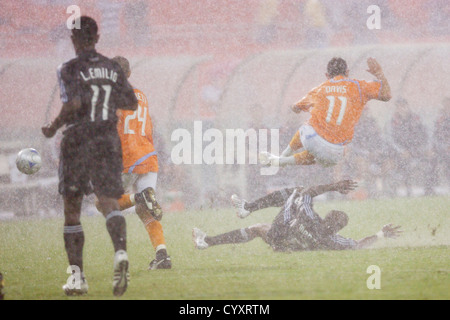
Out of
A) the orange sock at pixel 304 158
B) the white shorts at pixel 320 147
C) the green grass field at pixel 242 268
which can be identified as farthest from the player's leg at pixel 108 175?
the orange sock at pixel 304 158

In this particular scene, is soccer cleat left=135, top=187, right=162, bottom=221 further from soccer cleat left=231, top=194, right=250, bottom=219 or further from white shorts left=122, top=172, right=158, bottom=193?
soccer cleat left=231, top=194, right=250, bottom=219

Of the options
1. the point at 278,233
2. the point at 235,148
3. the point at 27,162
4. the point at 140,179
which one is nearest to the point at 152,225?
the point at 140,179

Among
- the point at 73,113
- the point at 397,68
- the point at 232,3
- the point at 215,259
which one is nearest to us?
the point at 73,113

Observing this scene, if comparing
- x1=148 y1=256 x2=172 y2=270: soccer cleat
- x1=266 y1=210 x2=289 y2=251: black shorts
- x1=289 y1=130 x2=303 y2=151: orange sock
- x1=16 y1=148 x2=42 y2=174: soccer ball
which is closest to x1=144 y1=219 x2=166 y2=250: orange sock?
x1=148 y1=256 x2=172 y2=270: soccer cleat

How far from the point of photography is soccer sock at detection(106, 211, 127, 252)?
4.98 metres

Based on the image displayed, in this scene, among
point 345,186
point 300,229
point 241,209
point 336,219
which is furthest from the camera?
point 241,209

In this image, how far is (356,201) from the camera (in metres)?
15.2

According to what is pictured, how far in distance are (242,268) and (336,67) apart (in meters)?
2.42

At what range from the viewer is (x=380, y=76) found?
7.55 meters

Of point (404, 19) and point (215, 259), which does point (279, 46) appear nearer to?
point (404, 19)

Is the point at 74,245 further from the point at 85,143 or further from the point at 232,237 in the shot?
the point at 232,237
